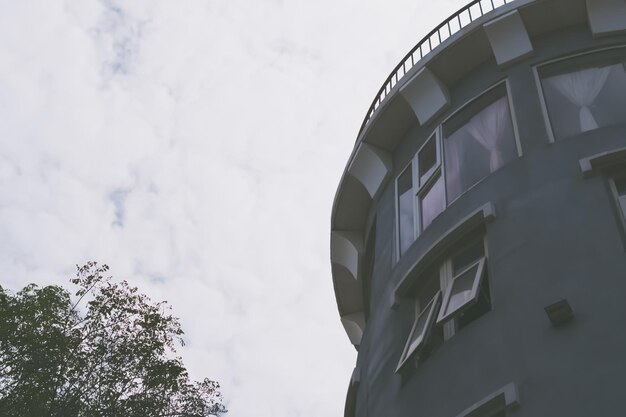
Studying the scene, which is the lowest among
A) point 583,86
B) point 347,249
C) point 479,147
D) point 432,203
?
point 432,203

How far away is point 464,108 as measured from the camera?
1628 centimetres

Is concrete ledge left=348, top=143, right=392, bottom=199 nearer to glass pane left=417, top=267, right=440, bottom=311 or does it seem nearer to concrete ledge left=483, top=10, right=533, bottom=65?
concrete ledge left=483, top=10, right=533, bottom=65

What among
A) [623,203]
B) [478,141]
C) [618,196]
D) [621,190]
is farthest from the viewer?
[478,141]

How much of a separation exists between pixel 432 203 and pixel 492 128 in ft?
5.82

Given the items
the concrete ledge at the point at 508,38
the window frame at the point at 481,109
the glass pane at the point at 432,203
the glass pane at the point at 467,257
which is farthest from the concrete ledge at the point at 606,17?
the glass pane at the point at 467,257

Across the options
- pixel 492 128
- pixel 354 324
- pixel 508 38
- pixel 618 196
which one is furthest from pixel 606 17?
pixel 354 324

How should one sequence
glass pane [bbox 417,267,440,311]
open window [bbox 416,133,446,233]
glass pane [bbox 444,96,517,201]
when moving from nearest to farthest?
glass pane [bbox 417,267,440,311]
glass pane [bbox 444,96,517,201]
open window [bbox 416,133,446,233]

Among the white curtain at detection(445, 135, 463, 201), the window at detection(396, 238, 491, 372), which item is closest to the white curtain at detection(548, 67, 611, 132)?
the white curtain at detection(445, 135, 463, 201)

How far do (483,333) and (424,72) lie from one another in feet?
24.8

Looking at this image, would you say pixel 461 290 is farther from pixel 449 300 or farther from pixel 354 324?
pixel 354 324

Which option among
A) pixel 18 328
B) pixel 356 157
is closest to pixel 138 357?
pixel 18 328

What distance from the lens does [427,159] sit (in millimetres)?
16562

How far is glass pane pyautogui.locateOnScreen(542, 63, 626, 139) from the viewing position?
45.4 feet

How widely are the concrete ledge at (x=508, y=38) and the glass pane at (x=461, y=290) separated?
523 cm
